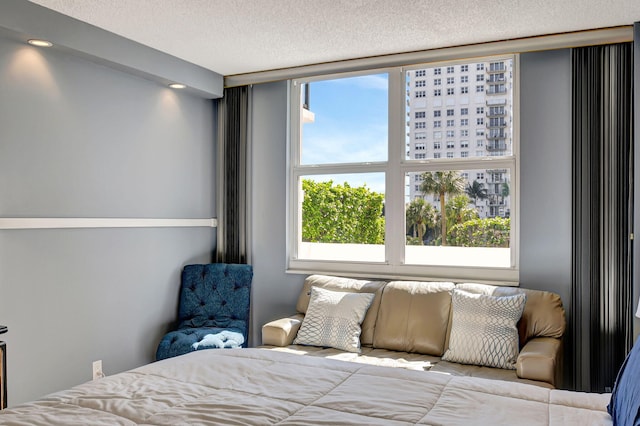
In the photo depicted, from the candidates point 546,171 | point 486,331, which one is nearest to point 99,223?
point 486,331

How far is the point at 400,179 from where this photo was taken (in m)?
4.32

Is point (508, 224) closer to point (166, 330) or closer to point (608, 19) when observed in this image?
point (608, 19)

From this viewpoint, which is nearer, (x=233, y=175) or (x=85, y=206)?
(x=85, y=206)

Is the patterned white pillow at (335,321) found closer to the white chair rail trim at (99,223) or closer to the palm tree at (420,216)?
the palm tree at (420,216)

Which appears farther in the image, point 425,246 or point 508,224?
point 425,246

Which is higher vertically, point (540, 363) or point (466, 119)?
point (466, 119)

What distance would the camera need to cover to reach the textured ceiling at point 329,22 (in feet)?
10.4

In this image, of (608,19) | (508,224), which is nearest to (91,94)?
(508,224)

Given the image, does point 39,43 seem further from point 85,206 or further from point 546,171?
point 546,171

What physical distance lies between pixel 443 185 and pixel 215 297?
2018mm

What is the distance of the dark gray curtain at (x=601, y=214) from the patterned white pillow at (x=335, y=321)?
1432 millimetres

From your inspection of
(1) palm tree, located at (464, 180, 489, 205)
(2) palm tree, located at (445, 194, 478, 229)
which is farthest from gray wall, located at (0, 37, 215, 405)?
(1) palm tree, located at (464, 180, 489, 205)

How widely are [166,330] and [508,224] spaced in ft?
9.13

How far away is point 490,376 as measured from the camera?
3.09 meters
